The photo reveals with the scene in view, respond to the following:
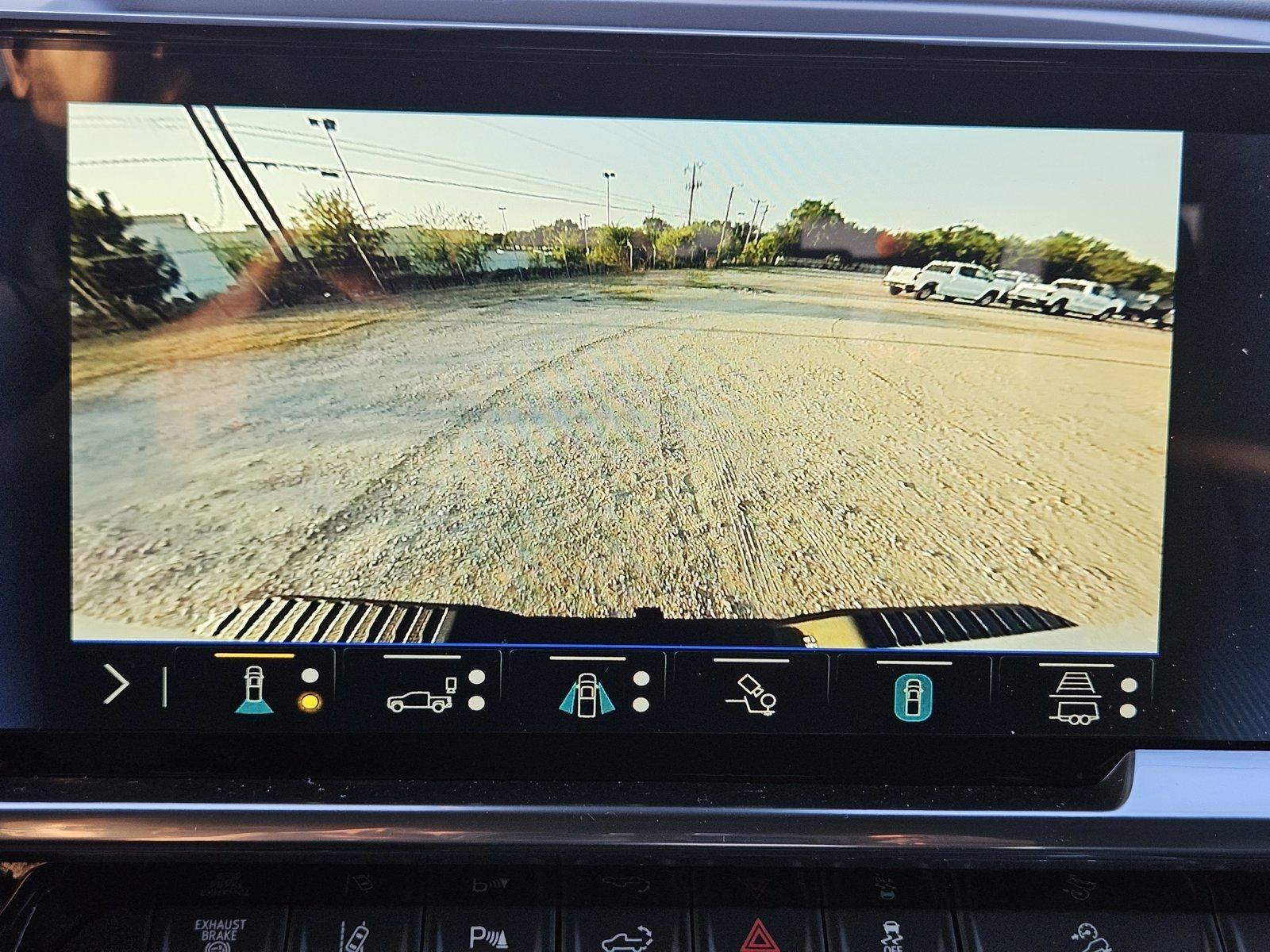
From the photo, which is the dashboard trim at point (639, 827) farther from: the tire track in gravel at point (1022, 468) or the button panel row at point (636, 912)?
the tire track in gravel at point (1022, 468)

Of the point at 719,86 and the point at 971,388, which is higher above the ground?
the point at 719,86

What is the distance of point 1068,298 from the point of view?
2.23 ft

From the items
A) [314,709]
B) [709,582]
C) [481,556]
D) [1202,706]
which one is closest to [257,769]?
[314,709]

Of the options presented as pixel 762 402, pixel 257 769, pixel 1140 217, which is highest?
pixel 1140 217

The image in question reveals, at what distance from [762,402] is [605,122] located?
0.22 m

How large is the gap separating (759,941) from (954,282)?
50 centimetres

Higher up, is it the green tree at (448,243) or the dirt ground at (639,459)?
the green tree at (448,243)

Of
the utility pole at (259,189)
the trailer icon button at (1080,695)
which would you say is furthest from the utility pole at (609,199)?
the trailer icon button at (1080,695)

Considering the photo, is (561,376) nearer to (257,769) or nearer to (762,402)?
(762,402)

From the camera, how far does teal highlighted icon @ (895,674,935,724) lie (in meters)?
0.69

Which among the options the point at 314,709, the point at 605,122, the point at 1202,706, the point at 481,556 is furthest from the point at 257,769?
the point at 1202,706

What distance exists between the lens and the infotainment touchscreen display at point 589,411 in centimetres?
67

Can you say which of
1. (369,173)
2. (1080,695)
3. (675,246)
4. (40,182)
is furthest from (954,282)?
(40,182)

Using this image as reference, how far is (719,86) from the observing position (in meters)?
0.67
